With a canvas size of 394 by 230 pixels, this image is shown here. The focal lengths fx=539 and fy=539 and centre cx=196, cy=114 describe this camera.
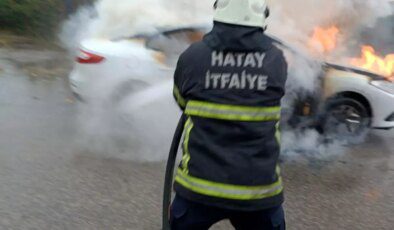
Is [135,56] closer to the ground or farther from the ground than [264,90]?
closer to the ground

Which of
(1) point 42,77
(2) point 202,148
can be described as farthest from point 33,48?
(2) point 202,148

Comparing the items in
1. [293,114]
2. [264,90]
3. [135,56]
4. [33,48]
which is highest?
[264,90]

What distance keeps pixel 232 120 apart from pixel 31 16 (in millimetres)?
14594

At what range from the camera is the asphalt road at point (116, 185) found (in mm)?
4359

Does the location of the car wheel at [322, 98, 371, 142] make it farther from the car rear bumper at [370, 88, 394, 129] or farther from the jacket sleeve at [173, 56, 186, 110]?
the jacket sleeve at [173, 56, 186, 110]

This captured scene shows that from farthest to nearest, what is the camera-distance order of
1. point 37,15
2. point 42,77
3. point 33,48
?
1. point 37,15
2. point 33,48
3. point 42,77

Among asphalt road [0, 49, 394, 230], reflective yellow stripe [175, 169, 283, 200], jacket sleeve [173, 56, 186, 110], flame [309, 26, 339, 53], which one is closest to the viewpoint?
reflective yellow stripe [175, 169, 283, 200]

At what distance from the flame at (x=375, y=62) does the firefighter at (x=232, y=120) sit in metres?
6.32

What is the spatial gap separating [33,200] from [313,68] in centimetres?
374

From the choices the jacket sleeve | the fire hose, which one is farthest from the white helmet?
the fire hose

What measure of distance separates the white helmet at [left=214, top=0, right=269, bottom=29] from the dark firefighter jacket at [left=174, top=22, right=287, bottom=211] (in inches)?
1.0

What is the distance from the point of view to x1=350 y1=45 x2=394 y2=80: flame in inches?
324

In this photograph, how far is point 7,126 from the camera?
6.89 m

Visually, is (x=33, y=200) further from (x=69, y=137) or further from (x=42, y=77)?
(x=42, y=77)
